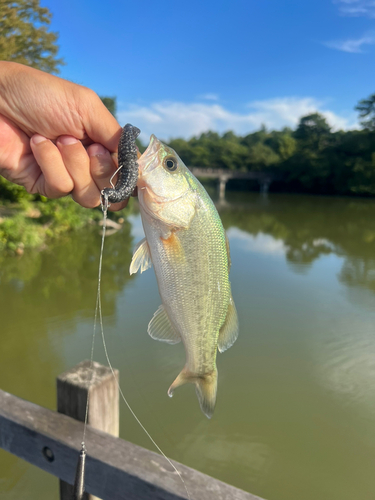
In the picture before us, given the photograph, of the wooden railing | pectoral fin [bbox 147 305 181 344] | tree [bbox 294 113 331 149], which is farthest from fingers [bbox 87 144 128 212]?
tree [bbox 294 113 331 149]

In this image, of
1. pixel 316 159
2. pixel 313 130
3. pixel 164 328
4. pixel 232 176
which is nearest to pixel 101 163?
pixel 164 328

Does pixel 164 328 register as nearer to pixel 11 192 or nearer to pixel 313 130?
pixel 11 192

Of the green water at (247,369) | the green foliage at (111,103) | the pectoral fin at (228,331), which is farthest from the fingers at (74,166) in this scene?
the green foliage at (111,103)

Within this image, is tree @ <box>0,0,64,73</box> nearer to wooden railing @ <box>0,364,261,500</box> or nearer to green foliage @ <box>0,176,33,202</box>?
green foliage @ <box>0,176,33,202</box>

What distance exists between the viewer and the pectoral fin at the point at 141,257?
1.46 meters

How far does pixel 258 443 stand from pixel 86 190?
354cm

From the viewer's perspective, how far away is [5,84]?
1.41 meters

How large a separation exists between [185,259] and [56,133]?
2.56 ft

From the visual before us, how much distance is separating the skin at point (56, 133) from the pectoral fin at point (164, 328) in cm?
50

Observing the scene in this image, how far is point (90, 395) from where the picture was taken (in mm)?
1853

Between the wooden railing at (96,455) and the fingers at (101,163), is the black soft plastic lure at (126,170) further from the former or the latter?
the wooden railing at (96,455)

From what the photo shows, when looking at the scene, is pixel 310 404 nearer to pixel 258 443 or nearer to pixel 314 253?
pixel 258 443

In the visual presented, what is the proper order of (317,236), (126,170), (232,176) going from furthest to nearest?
(232,176) < (317,236) < (126,170)

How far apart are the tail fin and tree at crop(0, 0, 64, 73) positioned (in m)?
17.4
